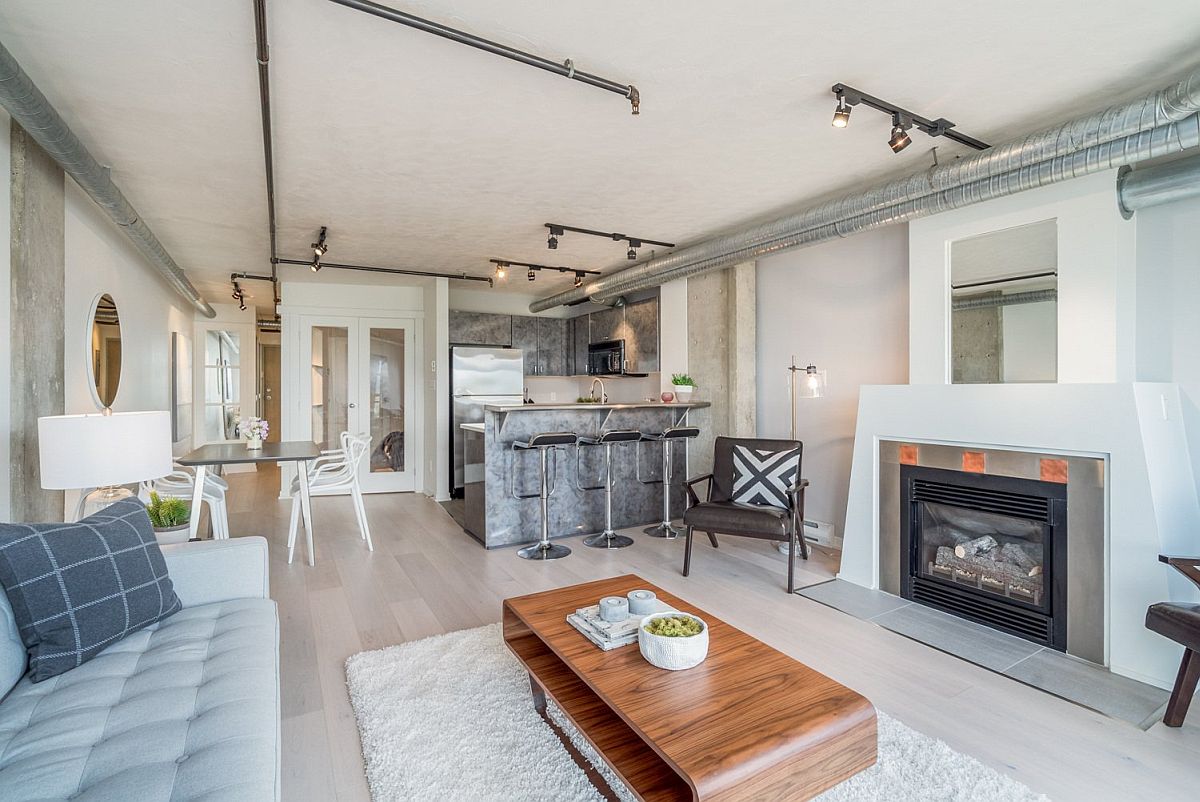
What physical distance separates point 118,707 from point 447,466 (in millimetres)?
5336

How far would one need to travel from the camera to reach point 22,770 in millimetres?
1258

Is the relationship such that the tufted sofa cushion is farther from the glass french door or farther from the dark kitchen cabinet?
the dark kitchen cabinet

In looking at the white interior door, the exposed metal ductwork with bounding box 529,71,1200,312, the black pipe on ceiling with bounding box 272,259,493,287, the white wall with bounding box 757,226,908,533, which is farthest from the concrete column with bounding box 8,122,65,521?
the white wall with bounding box 757,226,908,533

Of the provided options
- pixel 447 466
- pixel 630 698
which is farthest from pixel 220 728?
pixel 447 466

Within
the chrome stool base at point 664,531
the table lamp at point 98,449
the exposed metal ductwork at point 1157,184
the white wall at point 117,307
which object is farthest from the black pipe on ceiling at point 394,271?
the exposed metal ductwork at point 1157,184

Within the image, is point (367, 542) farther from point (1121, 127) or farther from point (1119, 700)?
point (1121, 127)

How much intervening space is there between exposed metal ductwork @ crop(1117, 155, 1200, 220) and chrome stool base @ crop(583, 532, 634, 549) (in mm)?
3770

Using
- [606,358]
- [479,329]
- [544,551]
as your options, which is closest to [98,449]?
[544,551]

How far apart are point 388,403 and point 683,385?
3903 mm

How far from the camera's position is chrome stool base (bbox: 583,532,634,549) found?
15.7 ft

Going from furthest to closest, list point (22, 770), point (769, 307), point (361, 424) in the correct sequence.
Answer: point (361, 424)
point (769, 307)
point (22, 770)

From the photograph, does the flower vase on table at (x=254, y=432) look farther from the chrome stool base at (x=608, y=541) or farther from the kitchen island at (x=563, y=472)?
the chrome stool base at (x=608, y=541)

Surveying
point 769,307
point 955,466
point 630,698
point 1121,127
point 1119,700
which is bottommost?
point 1119,700

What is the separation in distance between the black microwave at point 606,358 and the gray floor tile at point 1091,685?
5.00 metres
